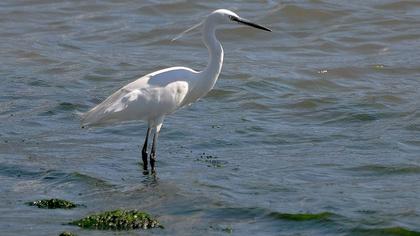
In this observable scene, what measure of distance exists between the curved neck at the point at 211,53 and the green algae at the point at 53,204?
2494 millimetres

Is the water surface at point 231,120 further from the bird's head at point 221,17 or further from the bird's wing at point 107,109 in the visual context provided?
the bird's head at point 221,17

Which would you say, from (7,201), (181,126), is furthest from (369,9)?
(7,201)

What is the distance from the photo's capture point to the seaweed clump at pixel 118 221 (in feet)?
25.0

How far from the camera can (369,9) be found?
18000mm

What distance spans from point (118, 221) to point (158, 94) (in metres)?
2.55

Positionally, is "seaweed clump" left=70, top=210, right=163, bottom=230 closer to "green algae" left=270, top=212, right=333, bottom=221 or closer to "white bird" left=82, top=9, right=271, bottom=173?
"green algae" left=270, top=212, right=333, bottom=221

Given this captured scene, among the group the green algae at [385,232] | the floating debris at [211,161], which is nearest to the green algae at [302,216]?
the green algae at [385,232]

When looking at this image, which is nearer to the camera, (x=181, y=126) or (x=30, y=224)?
(x=30, y=224)

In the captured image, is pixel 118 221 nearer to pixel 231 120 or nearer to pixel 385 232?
pixel 385 232

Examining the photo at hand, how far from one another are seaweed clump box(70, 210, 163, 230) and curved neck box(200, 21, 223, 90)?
280cm

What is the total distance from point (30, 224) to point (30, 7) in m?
12.4

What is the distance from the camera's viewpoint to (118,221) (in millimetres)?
7668

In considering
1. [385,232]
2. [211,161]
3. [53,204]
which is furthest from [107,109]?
[385,232]

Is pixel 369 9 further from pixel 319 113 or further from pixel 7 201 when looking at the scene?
pixel 7 201
